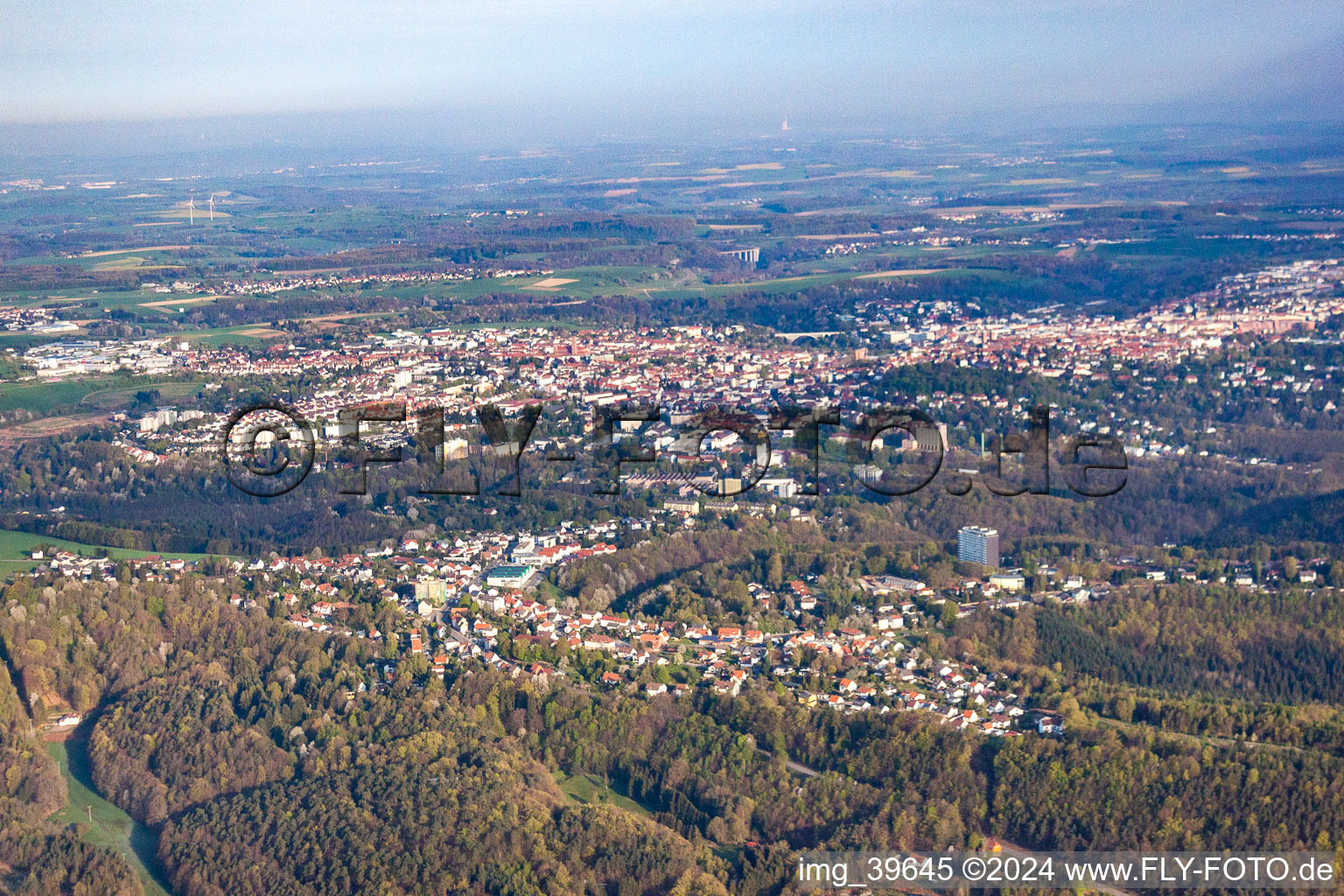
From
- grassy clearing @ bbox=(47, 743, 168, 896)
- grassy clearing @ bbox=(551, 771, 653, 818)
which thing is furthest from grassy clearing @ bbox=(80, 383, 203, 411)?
grassy clearing @ bbox=(551, 771, 653, 818)

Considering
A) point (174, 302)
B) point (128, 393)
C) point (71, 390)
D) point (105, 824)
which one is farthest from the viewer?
point (174, 302)

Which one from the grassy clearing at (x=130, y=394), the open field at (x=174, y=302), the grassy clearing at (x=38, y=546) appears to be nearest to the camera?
the grassy clearing at (x=38, y=546)

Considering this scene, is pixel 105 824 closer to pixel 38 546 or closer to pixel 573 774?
pixel 573 774

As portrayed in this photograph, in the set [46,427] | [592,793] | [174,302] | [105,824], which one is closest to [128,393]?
[46,427]

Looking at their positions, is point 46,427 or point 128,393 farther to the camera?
point 128,393

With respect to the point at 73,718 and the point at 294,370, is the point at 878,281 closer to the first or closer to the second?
the point at 294,370

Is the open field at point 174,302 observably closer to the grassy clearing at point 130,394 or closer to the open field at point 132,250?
the open field at point 132,250

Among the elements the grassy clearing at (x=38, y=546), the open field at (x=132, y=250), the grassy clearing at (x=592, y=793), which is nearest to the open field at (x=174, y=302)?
the open field at (x=132, y=250)

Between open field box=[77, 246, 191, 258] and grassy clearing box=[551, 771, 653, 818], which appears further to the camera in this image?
open field box=[77, 246, 191, 258]

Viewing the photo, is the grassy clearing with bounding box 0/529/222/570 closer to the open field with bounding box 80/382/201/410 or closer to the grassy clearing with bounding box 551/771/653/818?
the grassy clearing with bounding box 551/771/653/818

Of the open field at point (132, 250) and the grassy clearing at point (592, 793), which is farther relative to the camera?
the open field at point (132, 250)

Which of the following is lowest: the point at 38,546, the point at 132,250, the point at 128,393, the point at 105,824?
the point at 105,824

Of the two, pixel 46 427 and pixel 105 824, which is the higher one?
pixel 46 427
